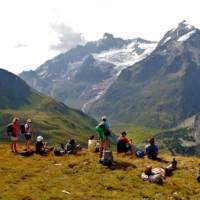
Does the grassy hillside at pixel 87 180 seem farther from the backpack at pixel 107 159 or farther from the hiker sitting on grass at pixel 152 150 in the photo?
the hiker sitting on grass at pixel 152 150

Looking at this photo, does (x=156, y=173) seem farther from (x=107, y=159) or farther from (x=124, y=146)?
(x=124, y=146)

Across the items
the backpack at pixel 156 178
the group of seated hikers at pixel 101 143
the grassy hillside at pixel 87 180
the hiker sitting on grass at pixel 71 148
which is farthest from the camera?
the hiker sitting on grass at pixel 71 148

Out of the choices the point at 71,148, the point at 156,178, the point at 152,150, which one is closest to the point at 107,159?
the point at 156,178

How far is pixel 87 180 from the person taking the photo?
1513 inches

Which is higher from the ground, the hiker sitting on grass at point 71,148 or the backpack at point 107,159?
the hiker sitting on grass at point 71,148

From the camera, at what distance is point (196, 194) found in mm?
36781

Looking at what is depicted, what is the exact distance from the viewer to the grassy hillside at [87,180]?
1364 inches

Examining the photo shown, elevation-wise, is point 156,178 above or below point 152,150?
below

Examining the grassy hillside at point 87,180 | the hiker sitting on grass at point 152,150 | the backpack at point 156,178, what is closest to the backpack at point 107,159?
the grassy hillside at point 87,180

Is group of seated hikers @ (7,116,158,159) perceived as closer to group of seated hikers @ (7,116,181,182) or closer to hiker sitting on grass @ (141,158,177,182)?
group of seated hikers @ (7,116,181,182)

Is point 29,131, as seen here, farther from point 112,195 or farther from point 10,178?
point 112,195

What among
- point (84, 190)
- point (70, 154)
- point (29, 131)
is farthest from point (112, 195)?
point (29, 131)

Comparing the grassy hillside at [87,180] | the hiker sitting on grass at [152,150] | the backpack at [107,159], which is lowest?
the grassy hillside at [87,180]

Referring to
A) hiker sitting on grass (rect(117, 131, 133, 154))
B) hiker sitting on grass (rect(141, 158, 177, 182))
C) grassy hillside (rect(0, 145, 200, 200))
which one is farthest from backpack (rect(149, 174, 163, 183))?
hiker sitting on grass (rect(117, 131, 133, 154))
